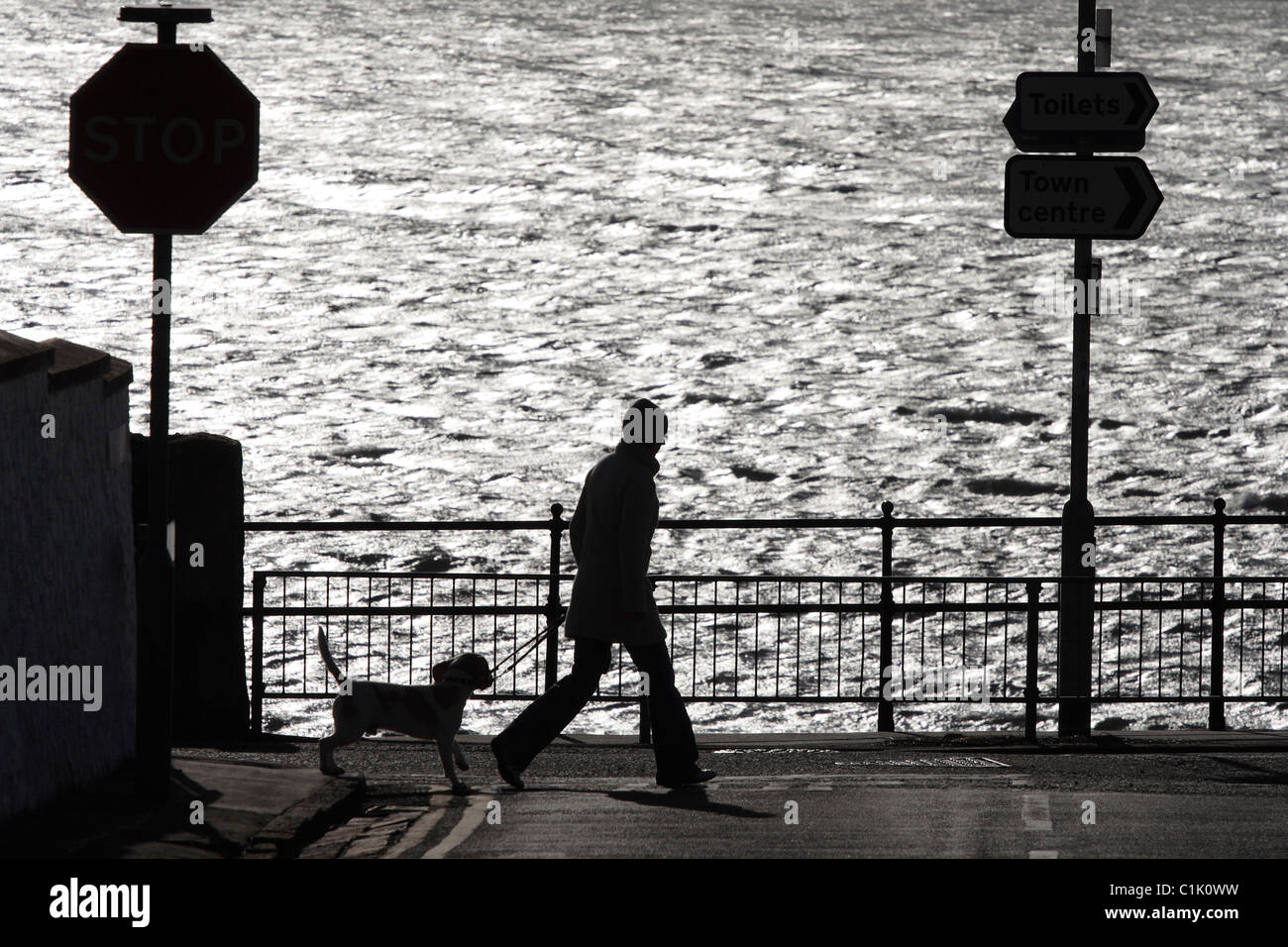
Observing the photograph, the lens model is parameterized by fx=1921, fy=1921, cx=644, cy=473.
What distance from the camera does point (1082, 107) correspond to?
11.8 metres

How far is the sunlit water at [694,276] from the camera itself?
29.6 metres

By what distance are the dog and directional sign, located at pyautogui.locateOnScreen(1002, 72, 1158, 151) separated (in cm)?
516

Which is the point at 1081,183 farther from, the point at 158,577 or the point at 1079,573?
the point at 158,577

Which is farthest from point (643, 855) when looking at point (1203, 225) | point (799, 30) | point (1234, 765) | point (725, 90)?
point (799, 30)

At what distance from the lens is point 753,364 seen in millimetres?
35750

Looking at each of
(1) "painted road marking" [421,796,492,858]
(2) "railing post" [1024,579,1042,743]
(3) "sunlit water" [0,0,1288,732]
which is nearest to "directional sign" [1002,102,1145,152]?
(2) "railing post" [1024,579,1042,743]

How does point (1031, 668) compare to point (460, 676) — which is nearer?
point (460, 676)

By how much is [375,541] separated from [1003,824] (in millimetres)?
19139

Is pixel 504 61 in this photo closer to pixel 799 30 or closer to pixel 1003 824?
pixel 799 30

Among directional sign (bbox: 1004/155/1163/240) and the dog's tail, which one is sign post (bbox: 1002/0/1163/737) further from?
the dog's tail

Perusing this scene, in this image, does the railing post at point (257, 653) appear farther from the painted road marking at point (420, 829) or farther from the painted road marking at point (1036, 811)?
the painted road marking at point (1036, 811)

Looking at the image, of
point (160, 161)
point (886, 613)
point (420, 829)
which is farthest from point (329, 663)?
point (886, 613)

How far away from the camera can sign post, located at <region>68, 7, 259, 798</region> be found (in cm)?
747

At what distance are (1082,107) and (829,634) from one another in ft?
43.5
